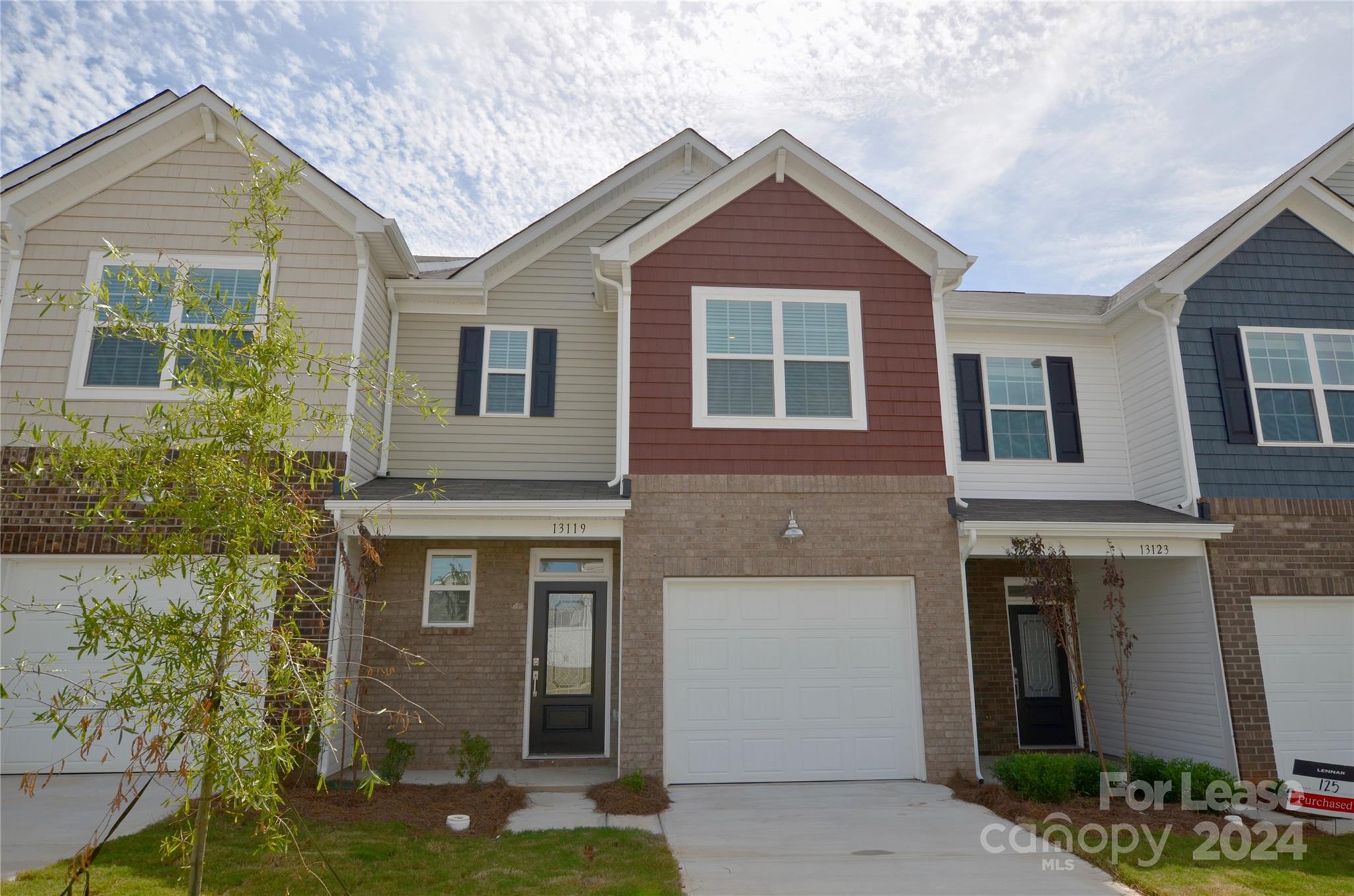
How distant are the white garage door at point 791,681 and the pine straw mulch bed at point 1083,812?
1046 millimetres

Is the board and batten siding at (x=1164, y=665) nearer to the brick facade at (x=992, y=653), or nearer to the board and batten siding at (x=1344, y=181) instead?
the brick facade at (x=992, y=653)

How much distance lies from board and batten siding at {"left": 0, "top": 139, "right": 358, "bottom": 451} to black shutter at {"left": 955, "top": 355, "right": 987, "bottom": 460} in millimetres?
8116

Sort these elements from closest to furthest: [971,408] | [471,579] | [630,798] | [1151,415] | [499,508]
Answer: [630,798] < [499,508] < [471,579] < [1151,415] < [971,408]

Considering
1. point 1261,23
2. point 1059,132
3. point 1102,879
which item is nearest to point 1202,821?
point 1102,879

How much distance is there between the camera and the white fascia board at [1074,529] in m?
9.62

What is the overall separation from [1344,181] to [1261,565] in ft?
21.7

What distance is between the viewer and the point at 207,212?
10086mm

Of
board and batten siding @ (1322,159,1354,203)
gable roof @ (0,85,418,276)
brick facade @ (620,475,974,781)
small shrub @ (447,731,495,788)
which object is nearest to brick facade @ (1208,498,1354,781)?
brick facade @ (620,475,974,781)

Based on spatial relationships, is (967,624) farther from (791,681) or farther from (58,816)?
(58,816)

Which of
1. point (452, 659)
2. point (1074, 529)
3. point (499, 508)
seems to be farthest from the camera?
point (452, 659)

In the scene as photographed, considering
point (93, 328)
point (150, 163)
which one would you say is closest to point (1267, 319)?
point (150, 163)

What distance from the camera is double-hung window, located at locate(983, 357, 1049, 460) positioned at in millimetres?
11625

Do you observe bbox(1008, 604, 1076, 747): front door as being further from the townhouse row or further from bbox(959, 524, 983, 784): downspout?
bbox(959, 524, 983, 784): downspout

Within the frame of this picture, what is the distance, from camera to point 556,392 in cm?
1140
